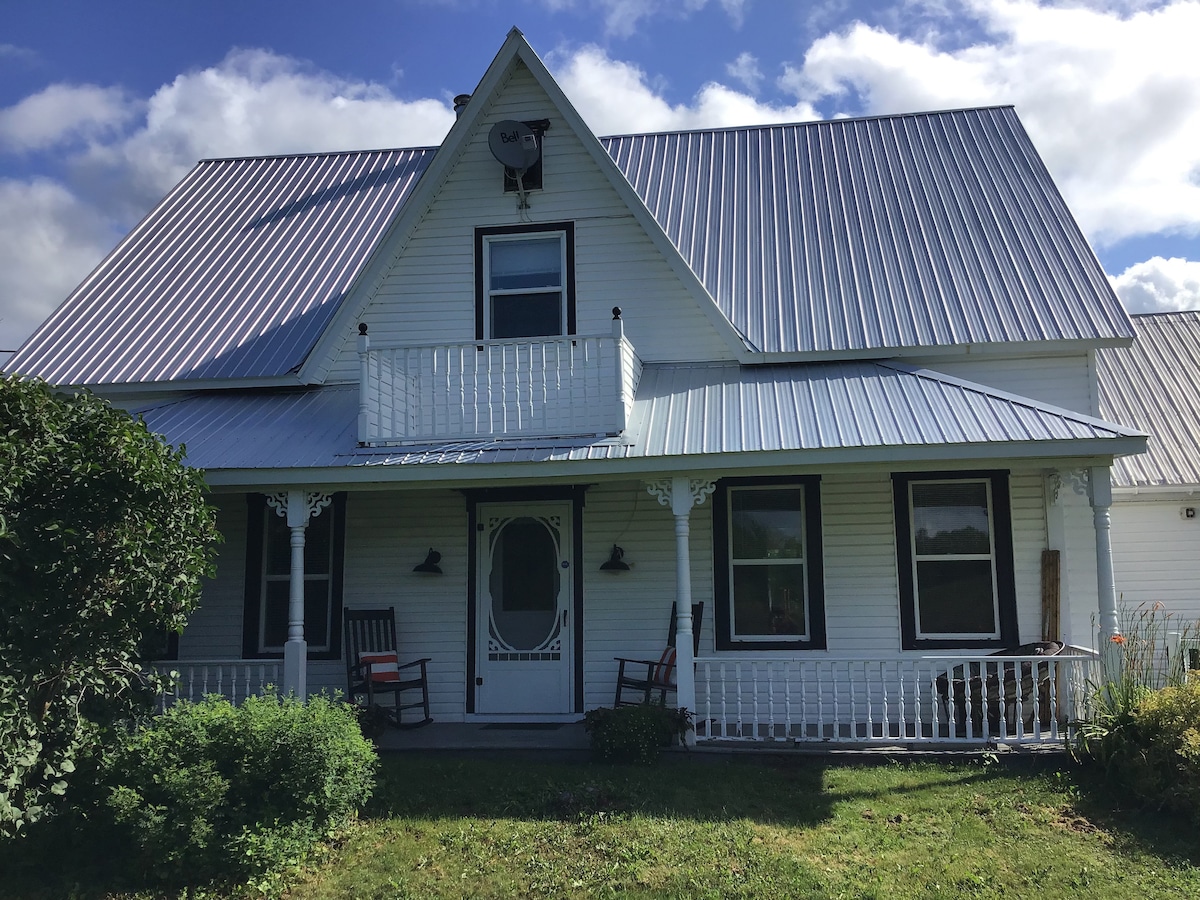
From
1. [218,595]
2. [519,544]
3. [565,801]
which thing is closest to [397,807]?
[565,801]

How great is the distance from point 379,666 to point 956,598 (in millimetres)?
6264

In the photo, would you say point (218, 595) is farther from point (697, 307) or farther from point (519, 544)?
point (697, 307)

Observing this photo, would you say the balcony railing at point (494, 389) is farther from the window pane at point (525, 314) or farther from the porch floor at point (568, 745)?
the porch floor at point (568, 745)

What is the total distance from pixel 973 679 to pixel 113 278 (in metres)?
12.8

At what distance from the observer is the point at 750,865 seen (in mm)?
6250

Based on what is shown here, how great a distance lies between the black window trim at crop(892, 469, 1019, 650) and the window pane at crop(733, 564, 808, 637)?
1097 millimetres

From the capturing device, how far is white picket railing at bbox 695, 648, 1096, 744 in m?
8.48

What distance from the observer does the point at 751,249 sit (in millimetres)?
12953

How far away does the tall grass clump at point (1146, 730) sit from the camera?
6.93 meters

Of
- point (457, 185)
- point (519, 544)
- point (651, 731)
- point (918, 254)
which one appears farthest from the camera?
point (918, 254)

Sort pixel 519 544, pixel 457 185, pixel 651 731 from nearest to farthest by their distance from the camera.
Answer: pixel 651 731
pixel 519 544
pixel 457 185

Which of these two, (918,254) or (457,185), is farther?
(918,254)

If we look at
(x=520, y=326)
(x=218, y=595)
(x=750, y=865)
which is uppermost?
(x=520, y=326)

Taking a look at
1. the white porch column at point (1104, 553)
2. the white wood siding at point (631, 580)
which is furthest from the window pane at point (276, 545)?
the white porch column at point (1104, 553)
